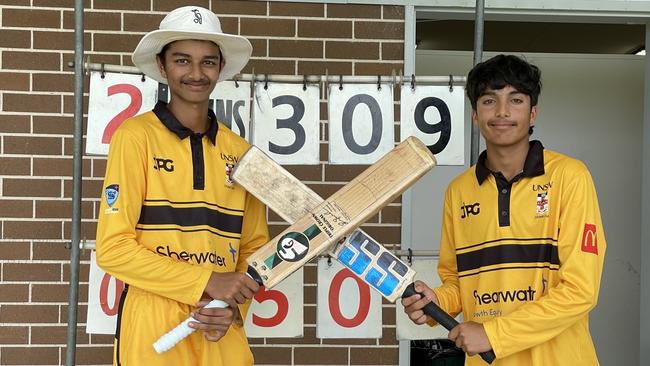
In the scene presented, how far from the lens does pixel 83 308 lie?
128 inches

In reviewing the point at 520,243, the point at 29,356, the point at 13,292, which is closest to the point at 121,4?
the point at 13,292

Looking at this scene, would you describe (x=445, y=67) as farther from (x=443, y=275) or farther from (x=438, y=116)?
(x=443, y=275)

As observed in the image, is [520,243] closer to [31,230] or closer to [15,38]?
[31,230]

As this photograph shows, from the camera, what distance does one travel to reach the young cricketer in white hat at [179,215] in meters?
1.88

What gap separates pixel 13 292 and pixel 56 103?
0.82m

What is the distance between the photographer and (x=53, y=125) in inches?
126

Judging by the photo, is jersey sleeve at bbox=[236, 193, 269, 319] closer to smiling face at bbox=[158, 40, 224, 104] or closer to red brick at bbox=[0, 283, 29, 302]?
smiling face at bbox=[158, 40, 224, 104]

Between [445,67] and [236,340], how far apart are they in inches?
97.0

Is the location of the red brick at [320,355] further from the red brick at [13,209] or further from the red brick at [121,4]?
the red brick at [121,4]

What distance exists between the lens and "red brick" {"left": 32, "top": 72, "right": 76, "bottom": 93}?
3189mm

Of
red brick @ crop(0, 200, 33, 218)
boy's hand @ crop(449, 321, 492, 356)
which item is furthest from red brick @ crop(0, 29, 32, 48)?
boy's hand @ crop(449, 321, 492, 356)

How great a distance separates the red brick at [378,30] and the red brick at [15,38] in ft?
4.54

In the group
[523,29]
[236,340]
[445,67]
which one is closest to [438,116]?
[236,340]

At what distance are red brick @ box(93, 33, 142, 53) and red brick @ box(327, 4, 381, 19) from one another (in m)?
0.83
